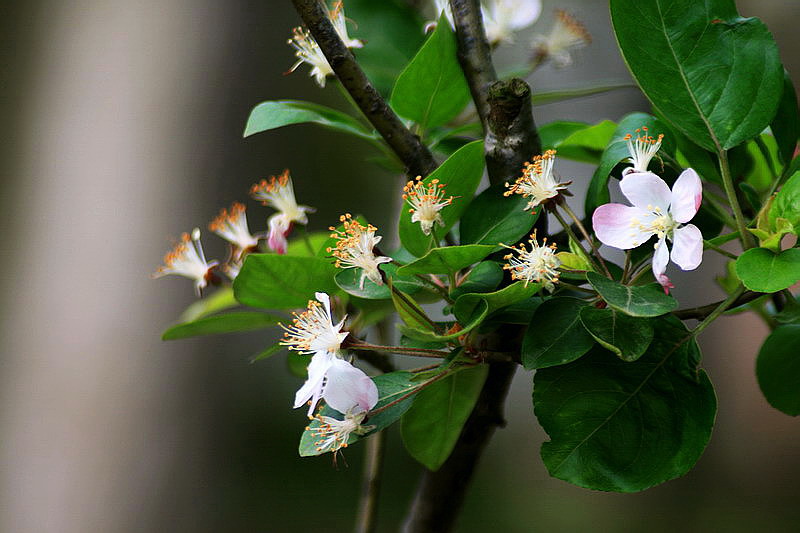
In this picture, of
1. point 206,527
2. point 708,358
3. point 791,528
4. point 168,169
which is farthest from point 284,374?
point 791,528

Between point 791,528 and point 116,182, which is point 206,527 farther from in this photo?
point 791,528

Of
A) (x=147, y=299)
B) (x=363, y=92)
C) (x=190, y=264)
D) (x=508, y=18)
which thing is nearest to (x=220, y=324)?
(x=190, y=264)

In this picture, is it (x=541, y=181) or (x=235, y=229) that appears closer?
(x=541, y=181)

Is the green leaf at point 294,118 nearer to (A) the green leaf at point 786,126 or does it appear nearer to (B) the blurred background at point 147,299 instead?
(A) the green leaf at point 786,126

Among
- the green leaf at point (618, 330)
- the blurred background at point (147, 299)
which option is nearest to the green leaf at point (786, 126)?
the green leaf at point (618, 330)

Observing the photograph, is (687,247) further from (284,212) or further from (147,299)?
(147,299)

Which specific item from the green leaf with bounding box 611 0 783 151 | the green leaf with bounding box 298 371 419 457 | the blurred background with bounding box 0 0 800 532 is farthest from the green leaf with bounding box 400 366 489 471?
the blurred background with bounding box 0 0 800 532
